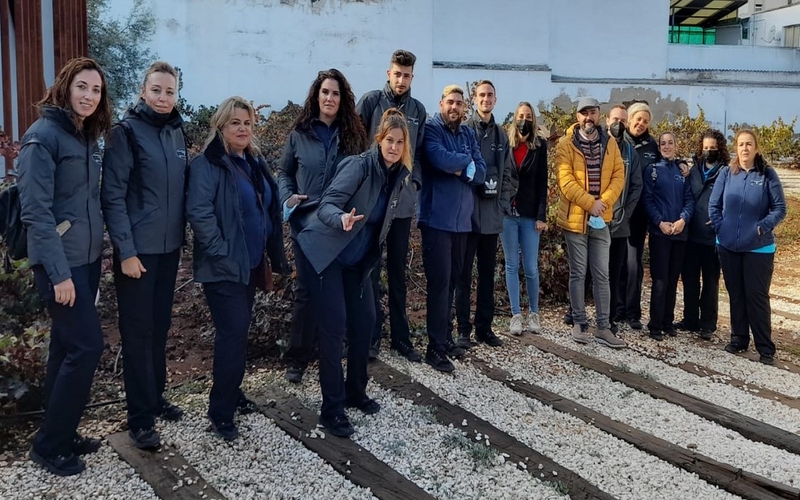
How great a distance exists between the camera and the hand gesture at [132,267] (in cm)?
376

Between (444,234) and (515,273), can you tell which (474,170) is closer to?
(444,234)

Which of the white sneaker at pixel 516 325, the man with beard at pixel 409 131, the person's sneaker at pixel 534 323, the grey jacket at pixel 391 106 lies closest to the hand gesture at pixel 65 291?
the man with beard at pixel 409 131

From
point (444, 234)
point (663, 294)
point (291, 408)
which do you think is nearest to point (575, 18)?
point (663, 294)

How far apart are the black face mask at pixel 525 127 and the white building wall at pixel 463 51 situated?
12.7 meters

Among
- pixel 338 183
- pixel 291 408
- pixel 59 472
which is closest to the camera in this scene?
pixel 59 472

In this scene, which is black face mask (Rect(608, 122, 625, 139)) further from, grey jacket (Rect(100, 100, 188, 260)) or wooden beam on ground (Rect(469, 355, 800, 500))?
grey jacket (Rect(100, 100, 188, 260))

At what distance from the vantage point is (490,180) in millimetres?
5715

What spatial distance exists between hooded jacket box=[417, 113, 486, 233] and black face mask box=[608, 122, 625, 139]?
170cm

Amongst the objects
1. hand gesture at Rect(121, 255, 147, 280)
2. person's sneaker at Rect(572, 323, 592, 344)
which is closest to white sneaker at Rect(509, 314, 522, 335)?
person's sneaker at Rect(572, 323, 592, 344)

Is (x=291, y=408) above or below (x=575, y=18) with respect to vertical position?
below

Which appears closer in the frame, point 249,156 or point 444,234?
point 249,156

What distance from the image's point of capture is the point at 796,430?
188 inches

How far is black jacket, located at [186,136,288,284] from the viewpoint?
154 inches

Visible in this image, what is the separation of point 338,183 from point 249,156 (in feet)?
1.80
